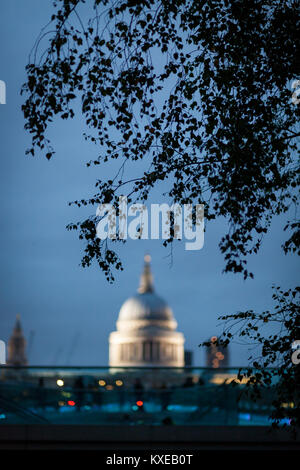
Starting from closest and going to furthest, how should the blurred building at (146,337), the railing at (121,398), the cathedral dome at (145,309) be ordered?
the railing at (121,398) < the blurred building at (146,337) < the cathedral dome at (145,309)

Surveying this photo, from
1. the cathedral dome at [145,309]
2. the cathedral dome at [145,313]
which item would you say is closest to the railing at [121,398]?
the cathedral dome at [145,313]

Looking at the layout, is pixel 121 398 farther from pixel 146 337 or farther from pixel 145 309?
pixel 145 309

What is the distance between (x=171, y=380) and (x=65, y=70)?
1328 centimetres

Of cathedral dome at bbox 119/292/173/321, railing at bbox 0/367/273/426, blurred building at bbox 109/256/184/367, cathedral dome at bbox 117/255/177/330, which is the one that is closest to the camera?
railing at bbox 0/367/273/426

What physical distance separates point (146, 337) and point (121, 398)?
159m

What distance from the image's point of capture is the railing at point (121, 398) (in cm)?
2042

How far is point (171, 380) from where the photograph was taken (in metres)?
21.8

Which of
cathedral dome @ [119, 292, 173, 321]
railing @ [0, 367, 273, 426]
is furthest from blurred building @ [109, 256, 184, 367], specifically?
railing @ [0, 367, 273, 426]

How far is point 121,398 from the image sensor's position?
21016 millimetres

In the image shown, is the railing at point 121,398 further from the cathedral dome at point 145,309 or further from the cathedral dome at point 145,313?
the cathedral dome at point 145,309

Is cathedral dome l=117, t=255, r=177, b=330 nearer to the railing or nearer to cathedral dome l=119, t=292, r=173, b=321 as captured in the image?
cathedral dome l=119, t=292, r=173, b=321

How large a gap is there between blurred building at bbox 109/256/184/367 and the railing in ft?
498

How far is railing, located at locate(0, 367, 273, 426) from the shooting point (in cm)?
2042

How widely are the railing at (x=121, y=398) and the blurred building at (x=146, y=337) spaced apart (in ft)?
498
